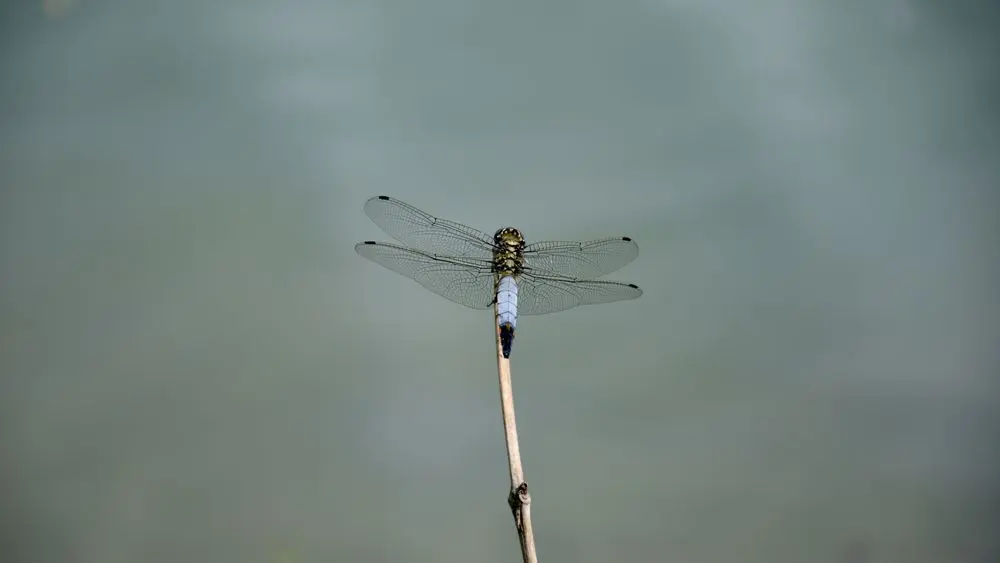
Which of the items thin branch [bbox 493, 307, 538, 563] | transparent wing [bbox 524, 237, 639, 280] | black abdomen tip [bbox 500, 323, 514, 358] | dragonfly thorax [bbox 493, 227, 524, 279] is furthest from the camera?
transparent wing [bbox 524, 237, 639, 280]

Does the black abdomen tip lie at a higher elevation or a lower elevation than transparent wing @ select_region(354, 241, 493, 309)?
lower

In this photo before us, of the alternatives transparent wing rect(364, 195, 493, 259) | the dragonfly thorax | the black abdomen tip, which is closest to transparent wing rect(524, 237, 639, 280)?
the dragonfly thorax

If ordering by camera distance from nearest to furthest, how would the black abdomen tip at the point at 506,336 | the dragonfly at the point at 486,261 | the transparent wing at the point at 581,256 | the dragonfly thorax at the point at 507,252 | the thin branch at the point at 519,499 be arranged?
1. the thin branch at the point at 519,499
2. the black abdomen tip at the point at 506,336
3. the dragonfly thorax at the point at 507,252
4. the dragonfly at the point at 486,261
5. the transparent wing at the point at 581,256

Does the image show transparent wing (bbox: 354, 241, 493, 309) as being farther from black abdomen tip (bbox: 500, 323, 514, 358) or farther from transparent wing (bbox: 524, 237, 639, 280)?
black abdomen tip (bbox: 500, 323, 514, 358)

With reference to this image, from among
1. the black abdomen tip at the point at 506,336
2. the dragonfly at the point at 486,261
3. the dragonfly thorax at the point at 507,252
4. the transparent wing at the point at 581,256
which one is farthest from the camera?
the transparent wing at the point at 581,256

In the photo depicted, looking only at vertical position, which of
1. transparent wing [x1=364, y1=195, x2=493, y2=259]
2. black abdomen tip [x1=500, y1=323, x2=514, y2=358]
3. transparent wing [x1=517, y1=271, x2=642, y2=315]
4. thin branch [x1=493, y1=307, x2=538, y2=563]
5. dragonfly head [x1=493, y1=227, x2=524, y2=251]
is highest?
transparent wing [x1=364, y1=195, x2=493, y2=259]

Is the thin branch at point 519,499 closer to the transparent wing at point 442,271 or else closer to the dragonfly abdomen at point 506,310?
the dragonfly abdomen at point 506,310

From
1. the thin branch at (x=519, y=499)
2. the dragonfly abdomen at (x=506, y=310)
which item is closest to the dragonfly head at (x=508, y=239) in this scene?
the dragonfly abdomen at (x=506, y=310)

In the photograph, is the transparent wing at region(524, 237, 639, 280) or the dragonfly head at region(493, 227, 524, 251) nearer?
the dragonfly head at region(493, 227, 524, 251)
